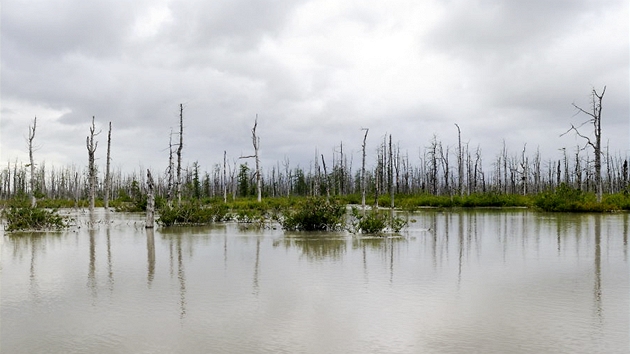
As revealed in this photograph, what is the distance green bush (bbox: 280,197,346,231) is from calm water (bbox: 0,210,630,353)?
3735mm

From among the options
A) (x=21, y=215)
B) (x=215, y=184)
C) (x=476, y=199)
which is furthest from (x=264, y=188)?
(x=21, y=215)

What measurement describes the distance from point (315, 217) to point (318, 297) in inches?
416

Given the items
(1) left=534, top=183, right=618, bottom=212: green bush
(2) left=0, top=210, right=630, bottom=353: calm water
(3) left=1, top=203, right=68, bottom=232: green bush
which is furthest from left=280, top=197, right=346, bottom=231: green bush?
(1) left=534, top=183, right=618, bottom=212: green bush

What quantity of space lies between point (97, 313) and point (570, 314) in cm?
593

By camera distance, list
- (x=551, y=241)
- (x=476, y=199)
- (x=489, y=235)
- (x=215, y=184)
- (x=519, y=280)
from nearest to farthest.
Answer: (x=519, y=280), (x=551, y=241), (x=489, y=235), (x=476, y=199), (x=215, y=184)

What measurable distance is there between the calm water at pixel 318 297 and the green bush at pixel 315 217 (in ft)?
12.3

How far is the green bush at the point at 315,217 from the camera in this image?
18.5 meters

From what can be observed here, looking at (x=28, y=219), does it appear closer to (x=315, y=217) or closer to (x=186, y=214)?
(x=186, y=214)

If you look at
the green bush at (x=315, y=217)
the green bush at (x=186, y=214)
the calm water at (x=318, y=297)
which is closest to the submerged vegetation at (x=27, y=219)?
the green bush at (x=186, y=214)

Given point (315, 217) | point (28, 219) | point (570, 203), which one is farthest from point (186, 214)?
point (570, 203)

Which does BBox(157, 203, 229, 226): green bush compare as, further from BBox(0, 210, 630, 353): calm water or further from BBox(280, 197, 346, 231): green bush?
BBox(0, 210, 630, 353): calm water

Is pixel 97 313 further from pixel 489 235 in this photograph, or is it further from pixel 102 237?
pixel 489 235

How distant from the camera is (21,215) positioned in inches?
746

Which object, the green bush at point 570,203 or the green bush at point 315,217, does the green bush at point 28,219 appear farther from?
the green bush at point 570,203
